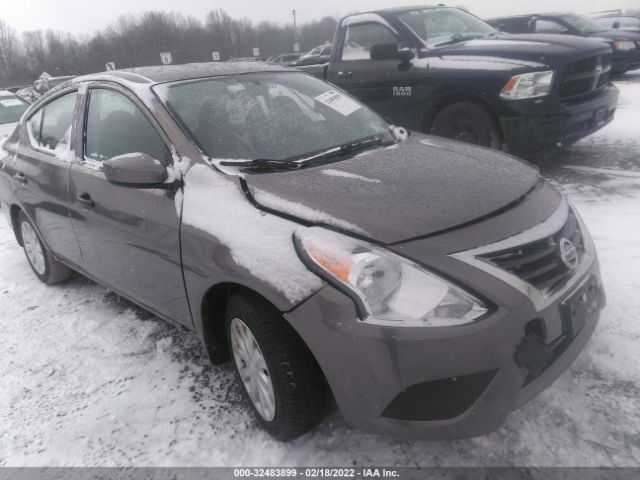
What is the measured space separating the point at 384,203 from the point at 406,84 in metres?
3.94

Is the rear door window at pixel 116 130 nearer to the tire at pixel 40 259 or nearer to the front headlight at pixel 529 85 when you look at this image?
the tire at pixel 40 259

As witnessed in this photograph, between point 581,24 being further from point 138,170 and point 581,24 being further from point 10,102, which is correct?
point 10,102

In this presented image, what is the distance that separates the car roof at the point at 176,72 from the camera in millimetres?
2770

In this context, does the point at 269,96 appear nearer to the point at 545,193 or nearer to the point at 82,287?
the point at 545,193

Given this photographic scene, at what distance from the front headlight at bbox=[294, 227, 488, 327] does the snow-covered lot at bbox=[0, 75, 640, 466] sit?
0.72 metres

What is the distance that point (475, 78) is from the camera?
4898 mm

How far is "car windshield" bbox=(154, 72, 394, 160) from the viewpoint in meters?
2.45

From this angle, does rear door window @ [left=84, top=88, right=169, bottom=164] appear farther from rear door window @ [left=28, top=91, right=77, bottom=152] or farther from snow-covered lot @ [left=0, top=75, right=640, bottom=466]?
snow-covered lot @ [left=0, top=75, right=640, bottom=466]

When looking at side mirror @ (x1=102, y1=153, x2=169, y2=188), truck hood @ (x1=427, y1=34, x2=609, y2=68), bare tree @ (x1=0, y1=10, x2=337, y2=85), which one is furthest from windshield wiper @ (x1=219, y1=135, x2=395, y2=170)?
bare tree @ (x1=0, y1=10, x2=337, y2=85)

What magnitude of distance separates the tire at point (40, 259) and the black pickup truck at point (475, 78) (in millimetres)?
3783

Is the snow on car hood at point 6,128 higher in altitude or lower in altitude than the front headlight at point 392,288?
lower

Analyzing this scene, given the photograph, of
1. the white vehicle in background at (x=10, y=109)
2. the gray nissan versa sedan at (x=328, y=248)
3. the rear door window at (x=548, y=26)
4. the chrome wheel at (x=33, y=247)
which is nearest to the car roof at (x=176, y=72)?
the gray nissan versa sedan at (x=328, y=248)

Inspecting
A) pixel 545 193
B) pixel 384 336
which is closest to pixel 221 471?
pixel 384 336

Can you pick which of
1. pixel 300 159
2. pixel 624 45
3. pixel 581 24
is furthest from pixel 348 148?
pixel 624 45
